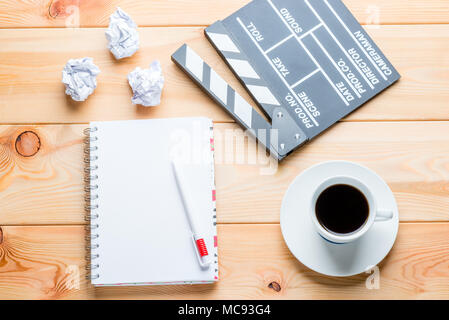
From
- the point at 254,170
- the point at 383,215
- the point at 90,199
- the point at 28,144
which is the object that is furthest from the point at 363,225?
the point at 28,144

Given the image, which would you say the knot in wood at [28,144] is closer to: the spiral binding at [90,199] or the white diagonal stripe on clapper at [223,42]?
the spiral binding at [90,199]

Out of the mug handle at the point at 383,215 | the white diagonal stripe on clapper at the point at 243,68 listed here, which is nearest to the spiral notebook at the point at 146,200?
the white diagonal stripe on clapper at the point at 243,68

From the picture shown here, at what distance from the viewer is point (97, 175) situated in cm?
77

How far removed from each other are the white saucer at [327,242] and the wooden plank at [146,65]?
0.12 metres

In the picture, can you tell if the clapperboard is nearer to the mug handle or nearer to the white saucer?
the white saucer

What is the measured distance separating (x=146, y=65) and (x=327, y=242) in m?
0.44

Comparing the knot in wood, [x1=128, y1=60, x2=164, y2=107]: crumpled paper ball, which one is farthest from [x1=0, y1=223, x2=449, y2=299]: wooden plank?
[x1=128, y1=60, x2=164, y2=107]: crumpled paper ball

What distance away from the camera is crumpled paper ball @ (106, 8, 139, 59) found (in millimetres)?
782

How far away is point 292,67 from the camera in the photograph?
2.58 ft

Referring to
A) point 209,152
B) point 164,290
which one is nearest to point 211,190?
point 209,152

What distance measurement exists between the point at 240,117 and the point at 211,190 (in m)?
0.14

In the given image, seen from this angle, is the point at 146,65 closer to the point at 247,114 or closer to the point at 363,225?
the point at 247,114

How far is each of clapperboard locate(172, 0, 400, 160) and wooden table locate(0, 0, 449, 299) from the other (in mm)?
22

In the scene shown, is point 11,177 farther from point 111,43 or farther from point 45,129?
point 111,43
